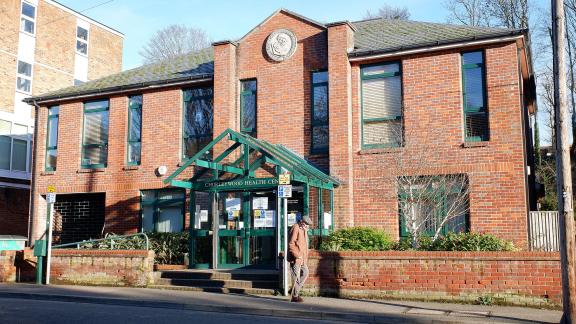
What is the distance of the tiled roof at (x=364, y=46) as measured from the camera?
16.3 meters

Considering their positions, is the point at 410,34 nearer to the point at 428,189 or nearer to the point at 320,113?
the point at 320,113

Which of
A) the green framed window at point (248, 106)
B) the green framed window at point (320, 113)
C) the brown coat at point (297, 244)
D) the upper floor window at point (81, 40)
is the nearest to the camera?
the brown coat at point (297, 244)

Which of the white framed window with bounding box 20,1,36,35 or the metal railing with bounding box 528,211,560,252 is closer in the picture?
the metal railing with bounding box 528,211,560,252

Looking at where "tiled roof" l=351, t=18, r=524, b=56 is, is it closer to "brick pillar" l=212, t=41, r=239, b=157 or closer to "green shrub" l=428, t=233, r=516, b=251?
"brick pillar" l=212, t=41, r=239, b=157

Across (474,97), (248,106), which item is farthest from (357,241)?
(248,106)

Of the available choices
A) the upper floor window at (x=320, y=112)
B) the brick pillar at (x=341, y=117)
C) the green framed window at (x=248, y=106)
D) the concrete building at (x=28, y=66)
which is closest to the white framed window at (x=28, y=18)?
the concrete building at (x=28, y=66)

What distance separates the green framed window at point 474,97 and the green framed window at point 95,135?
12.1 metres

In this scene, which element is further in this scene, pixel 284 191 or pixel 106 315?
pixel 284 191

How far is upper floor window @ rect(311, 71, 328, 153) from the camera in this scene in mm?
17469

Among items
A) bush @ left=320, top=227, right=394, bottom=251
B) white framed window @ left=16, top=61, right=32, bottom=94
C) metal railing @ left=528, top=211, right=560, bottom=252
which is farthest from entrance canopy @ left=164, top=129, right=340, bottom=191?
white framed window @ left=16, top=61, right=32, bottom=94

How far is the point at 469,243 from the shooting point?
12.5 meters

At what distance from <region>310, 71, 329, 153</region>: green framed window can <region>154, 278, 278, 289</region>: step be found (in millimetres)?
5119

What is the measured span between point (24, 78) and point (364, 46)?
20.8 m

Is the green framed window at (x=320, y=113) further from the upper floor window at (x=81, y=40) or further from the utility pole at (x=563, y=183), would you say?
the upper floor window at (x=81, y=40)
